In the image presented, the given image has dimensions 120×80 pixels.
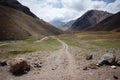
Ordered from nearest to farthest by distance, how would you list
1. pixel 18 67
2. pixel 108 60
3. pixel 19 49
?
pixel 18 67 → pixel 108 60 → pixel 19 49

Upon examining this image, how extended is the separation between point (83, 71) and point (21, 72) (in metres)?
8.42

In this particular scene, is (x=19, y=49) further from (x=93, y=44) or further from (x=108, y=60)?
(x=108, y=60)

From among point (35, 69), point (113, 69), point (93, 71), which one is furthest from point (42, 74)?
point (113, 69)

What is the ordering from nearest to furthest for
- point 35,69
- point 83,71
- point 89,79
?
point 89,79, point 83,71, point 35,69

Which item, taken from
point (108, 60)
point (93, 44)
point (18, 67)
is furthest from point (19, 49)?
point (108, 60)

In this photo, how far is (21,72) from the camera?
826 inches

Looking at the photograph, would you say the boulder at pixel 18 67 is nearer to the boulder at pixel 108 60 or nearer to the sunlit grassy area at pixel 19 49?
the boulder at pixel 108 60

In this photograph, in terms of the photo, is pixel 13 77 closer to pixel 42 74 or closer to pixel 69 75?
pixel 42 74

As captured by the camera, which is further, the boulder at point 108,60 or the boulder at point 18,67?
the boulder at point 108,60

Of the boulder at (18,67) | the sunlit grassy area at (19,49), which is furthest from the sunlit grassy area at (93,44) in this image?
the boulder at (18,67)

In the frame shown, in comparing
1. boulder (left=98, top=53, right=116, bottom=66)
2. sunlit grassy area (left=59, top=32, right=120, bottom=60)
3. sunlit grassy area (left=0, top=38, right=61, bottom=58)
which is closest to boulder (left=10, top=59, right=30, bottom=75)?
boulder (left=98, top=53, right=116, bottom=66)

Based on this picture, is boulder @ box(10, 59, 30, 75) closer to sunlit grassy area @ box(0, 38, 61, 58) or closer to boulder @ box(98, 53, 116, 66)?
boulder @ box(98, 53, 116, 66)

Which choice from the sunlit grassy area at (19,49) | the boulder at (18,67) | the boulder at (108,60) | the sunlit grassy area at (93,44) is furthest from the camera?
the sunlit grassy area at (19,49)

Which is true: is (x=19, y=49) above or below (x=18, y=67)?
below
